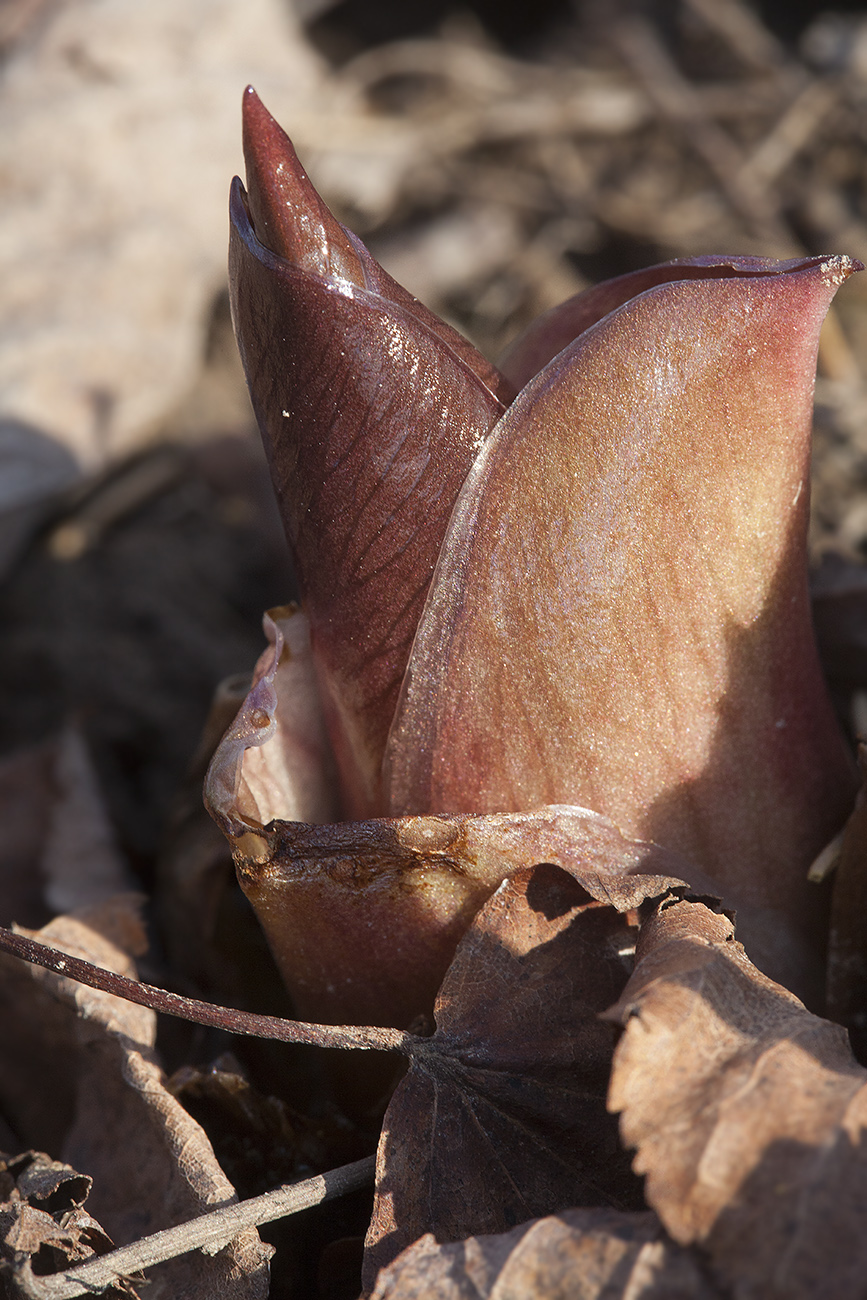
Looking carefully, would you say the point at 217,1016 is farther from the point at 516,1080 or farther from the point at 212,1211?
the point at 516,1080

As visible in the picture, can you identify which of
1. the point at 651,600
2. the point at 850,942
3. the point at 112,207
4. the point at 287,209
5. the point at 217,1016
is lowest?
the point at 850,942

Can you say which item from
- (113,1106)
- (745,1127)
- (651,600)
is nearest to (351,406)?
(651,600)

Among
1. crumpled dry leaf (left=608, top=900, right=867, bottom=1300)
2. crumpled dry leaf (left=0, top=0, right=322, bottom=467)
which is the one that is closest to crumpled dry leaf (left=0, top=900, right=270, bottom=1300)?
crumpled dry leaf (left=608, top=900, right=867, bottom=1300)

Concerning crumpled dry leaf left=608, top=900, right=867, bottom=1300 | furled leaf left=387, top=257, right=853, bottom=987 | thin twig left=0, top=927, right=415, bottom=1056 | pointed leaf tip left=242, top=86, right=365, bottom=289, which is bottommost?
crumpled dry leaf left=608, top=900, right=867, bottom=1300

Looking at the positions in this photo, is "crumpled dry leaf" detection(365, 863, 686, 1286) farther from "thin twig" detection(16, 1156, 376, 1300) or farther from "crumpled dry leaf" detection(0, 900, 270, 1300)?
"crumpled dry leaf" detection(0, 900, 270, 1300)

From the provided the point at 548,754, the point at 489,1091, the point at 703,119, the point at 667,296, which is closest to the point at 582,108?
the point at 703,119

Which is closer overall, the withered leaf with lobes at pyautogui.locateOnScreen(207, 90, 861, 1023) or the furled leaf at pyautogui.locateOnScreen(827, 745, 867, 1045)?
the withered leaf with lobes at pyautogui.locateOnScreen(207, 90, 861, 1023)

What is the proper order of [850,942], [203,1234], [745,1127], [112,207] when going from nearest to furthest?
1. [745,1127]
2. [203,1234]
3. [850,942]
4. [112,207]

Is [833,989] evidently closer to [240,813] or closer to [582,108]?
[240,813]
